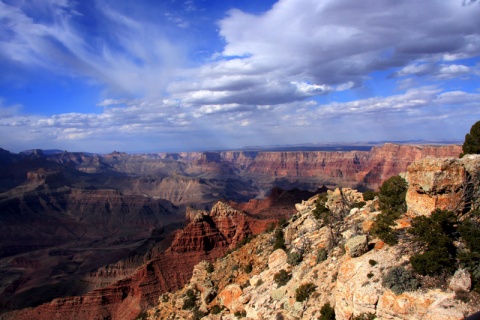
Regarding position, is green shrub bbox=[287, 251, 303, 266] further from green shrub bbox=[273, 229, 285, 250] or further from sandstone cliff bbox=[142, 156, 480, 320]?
green shrub bbox=[273, 229, 285, 250]

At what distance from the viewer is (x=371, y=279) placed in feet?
50.6

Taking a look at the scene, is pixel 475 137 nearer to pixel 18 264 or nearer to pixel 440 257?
pixel 440 257

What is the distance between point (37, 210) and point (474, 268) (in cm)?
21535

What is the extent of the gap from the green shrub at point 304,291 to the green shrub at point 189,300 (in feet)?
47.8

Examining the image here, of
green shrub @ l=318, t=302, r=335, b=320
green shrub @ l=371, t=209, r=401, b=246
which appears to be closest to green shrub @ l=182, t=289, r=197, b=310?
green shrub @ l=318, t=302, r=335, b=320

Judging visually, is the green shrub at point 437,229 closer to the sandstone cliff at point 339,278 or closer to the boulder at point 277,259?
the sandstone cliff at point 339,278

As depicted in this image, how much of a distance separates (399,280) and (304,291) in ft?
18.2

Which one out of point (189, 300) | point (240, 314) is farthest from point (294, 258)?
point (189, 300)

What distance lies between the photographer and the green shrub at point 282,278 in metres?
21.8

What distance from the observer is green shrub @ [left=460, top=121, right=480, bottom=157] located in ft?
78.2

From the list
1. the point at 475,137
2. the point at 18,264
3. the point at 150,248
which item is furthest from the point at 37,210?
the point at 475,137

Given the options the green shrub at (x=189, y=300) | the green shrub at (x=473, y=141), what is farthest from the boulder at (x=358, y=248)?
the green shrub at (x=189, y=300)

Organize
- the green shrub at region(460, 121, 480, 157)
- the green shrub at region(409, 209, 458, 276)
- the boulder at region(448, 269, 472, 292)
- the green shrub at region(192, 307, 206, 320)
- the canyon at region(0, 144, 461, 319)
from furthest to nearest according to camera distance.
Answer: the canyon at region(0, 144, 461, 319) → the green shrub at region(192, 307, 206, 320) → the green shrub at region(460, 121, 480, 157) → the green shrub at region(409, 209, 458, 276) → the boulder at region(448, 269, 472, 292)

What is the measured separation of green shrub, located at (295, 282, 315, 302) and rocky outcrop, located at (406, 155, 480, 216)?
656 cm
